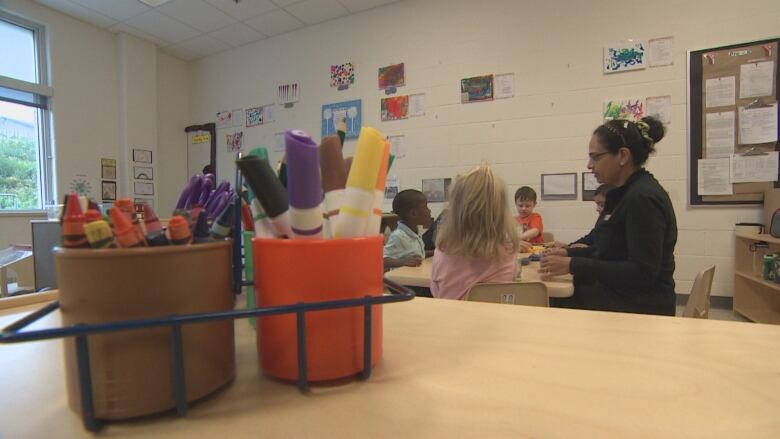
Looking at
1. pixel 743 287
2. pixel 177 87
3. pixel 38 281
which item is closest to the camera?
pixel 38 281

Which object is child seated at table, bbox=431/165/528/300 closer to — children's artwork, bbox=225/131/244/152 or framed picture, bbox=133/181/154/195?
children's artwork, bbox=225/131/244/152

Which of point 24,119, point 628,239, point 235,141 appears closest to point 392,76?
point 235,141

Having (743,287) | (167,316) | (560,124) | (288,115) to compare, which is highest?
(288,115)

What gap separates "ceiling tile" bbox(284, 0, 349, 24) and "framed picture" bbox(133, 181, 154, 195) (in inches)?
94.7

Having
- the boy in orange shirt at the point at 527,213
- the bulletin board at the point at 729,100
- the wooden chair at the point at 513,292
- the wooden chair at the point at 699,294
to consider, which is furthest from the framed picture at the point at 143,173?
the bulletin board at the point at 729,100

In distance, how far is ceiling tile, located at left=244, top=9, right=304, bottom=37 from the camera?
359 cm

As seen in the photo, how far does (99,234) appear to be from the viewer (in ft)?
0.83

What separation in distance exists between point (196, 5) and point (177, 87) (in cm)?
143

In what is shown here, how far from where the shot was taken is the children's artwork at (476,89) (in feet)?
10.1

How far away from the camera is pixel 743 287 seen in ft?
7.82

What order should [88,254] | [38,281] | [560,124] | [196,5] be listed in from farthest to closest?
[196,5]
[560,124]
[38,281]
[88,254]

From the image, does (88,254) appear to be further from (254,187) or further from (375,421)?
(375,421)

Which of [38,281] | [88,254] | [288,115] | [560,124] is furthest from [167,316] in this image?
[288,115]

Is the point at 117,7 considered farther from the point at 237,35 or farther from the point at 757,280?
the point at 757,280
